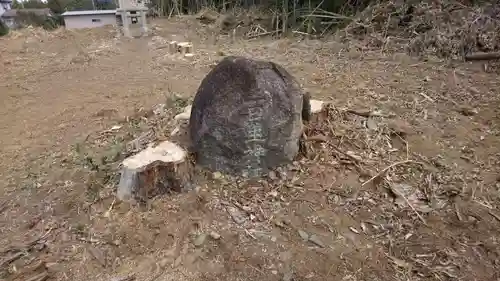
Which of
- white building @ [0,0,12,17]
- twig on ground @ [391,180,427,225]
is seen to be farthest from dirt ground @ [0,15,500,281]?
white building @ [0,0,12,17]

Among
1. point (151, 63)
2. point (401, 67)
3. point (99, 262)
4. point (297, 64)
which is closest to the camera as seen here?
point (99, 262)

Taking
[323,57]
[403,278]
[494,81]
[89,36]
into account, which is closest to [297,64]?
[323,57]

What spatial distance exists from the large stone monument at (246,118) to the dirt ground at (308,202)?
0.48 ft

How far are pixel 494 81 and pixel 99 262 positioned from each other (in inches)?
155

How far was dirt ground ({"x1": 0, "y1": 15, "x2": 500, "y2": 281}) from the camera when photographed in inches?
75.8

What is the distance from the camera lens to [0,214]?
247cm

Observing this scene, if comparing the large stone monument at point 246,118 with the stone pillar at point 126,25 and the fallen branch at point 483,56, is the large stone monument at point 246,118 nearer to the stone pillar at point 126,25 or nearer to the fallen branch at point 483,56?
the fallen branch at point 483,56

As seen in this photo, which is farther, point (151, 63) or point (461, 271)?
point (151, 63)

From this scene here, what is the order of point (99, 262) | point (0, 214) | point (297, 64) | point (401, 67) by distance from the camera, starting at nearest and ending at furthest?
point (99, 262)
point (0, 214)
point (401, 67)
point (297, 64)

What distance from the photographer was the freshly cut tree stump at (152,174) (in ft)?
7.27

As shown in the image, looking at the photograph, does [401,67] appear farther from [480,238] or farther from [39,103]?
[39,103]

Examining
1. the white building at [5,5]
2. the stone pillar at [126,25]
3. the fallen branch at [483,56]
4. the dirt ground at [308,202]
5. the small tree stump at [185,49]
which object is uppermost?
the fallen branch at [483,56]

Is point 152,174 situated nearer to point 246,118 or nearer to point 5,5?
point 246,118

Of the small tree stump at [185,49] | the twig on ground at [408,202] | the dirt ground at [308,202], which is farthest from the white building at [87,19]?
the twig on ground at [408,202]
